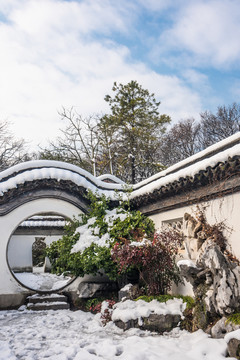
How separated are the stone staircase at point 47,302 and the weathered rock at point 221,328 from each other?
3.90m

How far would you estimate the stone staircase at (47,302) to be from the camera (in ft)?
22.7

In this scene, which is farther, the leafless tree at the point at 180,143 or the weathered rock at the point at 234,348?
the leafless tree at the point at 180,143

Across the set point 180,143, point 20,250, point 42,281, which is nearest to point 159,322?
point 42,281

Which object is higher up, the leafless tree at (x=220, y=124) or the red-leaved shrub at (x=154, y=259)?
the leafless tree at (x=220, y=124)

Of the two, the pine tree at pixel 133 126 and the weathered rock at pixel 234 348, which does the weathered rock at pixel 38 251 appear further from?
the weathered rock at pixel 234 348

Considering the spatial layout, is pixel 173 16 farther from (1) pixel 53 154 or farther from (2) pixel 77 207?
(1) pixel 53 154

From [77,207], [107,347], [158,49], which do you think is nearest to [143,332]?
[107,347]

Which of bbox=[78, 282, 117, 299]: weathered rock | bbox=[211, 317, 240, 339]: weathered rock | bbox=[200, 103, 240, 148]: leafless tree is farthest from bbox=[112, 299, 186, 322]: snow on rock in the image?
bbox=[200, 103, 240, 148]: leafless tree

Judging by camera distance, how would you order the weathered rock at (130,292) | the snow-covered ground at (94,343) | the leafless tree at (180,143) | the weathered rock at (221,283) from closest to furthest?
the snow-covered ground at (94,343) → the weathered rock at (221,283) → the weathered rock at (130,292) → the leafless tree at (180,143)

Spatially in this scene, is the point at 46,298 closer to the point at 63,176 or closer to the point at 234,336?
the point at 63,176

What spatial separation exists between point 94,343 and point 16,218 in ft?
13.0

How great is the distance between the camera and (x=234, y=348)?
3.46m

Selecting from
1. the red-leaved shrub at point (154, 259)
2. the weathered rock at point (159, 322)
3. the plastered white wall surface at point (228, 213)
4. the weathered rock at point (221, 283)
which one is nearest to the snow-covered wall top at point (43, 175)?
the red-leaved shrub at point (154, 259)

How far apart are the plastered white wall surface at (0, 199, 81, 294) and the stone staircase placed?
387mm
